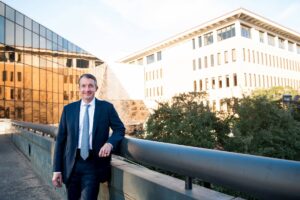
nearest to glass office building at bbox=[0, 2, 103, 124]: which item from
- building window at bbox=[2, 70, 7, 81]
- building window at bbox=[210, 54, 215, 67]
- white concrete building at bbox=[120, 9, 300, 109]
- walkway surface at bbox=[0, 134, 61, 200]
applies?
building window at bbox=[2, 70, 7, 81]

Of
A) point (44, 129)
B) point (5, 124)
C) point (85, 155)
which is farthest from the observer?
point (5, 124)

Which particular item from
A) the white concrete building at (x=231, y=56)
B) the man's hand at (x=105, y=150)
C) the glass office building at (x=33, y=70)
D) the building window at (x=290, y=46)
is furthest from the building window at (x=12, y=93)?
the building window at (x=290, y=46)

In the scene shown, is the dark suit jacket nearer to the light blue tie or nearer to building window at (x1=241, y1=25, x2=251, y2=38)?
the light blue tie

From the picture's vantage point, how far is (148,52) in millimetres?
67000

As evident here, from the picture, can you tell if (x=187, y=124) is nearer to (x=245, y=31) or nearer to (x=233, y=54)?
(x=233, y=54)

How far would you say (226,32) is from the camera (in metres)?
48.0

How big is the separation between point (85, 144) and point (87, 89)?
60 centimetres

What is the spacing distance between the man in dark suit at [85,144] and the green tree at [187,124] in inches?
309

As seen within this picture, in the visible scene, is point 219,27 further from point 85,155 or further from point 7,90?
point 85,155

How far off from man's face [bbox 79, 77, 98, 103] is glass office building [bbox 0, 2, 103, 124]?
29855 mm

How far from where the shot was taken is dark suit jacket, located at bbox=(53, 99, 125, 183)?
304 centimetres

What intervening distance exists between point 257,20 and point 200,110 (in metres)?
41.3

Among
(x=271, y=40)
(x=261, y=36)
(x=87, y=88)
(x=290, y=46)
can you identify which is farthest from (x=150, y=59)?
(x=87, y=88)

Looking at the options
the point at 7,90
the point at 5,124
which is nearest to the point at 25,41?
the point at 7,90
